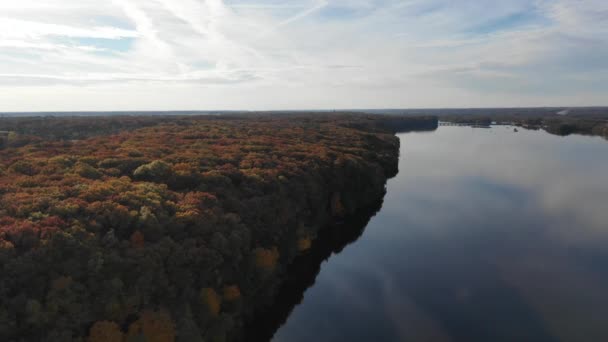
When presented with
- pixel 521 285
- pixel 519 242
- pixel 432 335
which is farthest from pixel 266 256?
pixel 519 242

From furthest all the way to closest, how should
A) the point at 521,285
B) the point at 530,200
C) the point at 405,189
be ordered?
the point at 405,189 < the point at 530,200 < the point at 521,285

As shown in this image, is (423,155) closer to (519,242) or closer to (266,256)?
(519,242)

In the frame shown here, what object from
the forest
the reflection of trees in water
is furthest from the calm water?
the forest

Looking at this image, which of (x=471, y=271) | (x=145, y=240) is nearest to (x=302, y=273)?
(x=471, y=271)

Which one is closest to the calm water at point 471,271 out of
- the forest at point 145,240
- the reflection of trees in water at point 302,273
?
the reflection of trees in water at point 302,273

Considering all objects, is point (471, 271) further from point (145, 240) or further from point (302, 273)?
point (145, 240)
